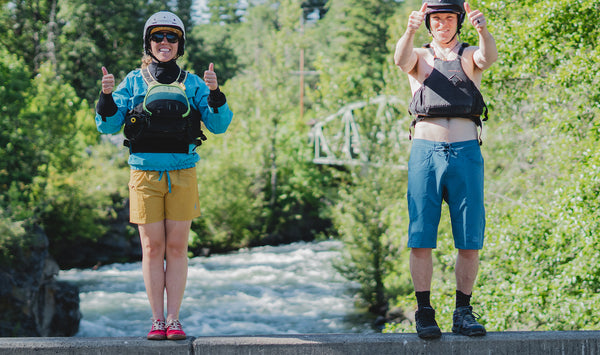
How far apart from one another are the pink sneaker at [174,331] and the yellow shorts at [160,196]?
1.89 feet

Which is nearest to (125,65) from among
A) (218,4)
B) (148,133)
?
(148,133)

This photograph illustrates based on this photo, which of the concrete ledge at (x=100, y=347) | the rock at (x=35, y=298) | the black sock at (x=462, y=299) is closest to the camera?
the concrete ledge at (x=100, y=347)

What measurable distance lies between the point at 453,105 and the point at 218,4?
80524 mm

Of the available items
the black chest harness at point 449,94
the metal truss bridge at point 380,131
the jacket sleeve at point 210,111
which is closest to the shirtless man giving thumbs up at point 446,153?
the black chest harness at point 449,94

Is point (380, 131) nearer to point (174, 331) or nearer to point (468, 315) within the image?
point (468, 315)

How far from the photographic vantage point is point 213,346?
334 centimetres

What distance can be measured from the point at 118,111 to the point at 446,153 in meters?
1.84

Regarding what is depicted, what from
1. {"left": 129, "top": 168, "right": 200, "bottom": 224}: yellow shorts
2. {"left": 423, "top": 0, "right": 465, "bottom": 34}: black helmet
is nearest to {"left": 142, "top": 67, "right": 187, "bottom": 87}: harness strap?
{"left": 129, "top": 168, "right": 200, "bottom": 224}: yellow shorts

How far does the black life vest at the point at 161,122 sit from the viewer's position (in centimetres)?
342

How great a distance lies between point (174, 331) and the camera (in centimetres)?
341

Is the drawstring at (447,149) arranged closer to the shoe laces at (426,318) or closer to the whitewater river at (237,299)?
the shoe laces at (426,318)

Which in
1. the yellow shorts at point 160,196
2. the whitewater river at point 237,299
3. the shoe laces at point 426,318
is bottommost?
the whitewater river at point 237,299

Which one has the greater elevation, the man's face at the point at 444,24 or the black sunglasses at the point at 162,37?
the man's face at the point at 444,24

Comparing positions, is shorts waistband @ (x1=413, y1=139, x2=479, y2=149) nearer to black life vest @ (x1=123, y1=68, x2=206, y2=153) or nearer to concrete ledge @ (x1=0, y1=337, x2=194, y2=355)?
black life vest @ (x1=123, y1=68, x2=206, y2=153)
